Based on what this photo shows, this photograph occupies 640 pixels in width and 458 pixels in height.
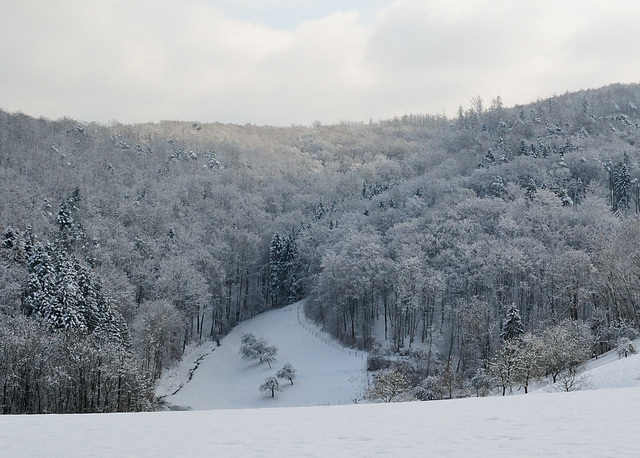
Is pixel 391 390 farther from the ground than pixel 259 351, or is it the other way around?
pixel 259 351

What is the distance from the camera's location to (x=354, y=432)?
1173 cm

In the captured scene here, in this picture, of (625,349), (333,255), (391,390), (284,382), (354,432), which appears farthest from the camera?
(333,255)

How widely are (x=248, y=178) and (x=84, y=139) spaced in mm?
55782

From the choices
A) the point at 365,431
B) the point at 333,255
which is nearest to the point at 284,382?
the point at 333,255

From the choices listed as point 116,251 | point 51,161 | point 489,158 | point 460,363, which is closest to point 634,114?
point 489,158

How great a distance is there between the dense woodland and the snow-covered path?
360 centimetres

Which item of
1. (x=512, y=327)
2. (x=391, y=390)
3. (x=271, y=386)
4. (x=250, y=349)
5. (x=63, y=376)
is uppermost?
(x=512, y=327)

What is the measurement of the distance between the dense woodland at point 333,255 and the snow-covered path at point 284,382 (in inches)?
142

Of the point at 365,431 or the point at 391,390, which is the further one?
the point at 391,390

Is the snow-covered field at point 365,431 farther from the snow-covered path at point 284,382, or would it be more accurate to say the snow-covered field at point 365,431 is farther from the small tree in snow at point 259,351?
the small tree in snow at point 259,351

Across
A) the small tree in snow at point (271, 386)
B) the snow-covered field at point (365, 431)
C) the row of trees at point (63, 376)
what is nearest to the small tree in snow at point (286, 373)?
the small tree in snow at point (271, 386)

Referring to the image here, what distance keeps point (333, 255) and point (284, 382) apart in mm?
25557

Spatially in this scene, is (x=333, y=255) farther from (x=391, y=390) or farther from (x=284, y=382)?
(x=391, y=390)

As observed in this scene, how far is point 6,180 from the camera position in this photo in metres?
105
